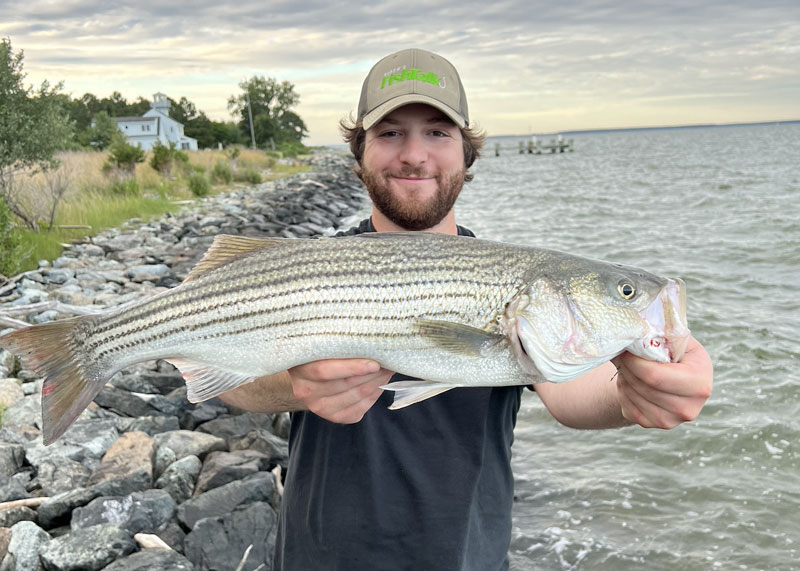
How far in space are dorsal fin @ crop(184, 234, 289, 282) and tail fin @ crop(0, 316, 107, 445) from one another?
64 centimetres

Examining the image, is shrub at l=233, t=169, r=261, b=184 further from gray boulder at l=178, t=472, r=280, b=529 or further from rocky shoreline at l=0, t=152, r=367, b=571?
gray boulder at l=178, t=472, r=280, b=529

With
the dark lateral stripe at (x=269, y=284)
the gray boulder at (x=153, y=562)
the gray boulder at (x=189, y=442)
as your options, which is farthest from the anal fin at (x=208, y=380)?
the gray boulder at (x=189, y=442)

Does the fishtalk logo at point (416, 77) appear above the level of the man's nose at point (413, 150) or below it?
above

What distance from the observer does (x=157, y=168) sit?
32062 mm

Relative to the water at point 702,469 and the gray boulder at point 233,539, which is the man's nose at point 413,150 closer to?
the gray boulder at point 233,539

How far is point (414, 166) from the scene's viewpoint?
387 centimetres

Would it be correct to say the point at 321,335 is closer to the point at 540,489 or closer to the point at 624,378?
the point at 624,378

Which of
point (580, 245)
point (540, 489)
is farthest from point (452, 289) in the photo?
point (580, 245)

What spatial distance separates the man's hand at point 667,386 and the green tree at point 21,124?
49.3ft

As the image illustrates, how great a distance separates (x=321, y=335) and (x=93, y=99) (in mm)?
117620

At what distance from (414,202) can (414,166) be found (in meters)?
0.23

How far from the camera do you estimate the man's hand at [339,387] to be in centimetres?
267

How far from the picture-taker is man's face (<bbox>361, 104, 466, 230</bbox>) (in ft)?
12.6

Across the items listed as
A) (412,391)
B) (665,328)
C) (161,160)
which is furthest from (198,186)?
(665,328)
